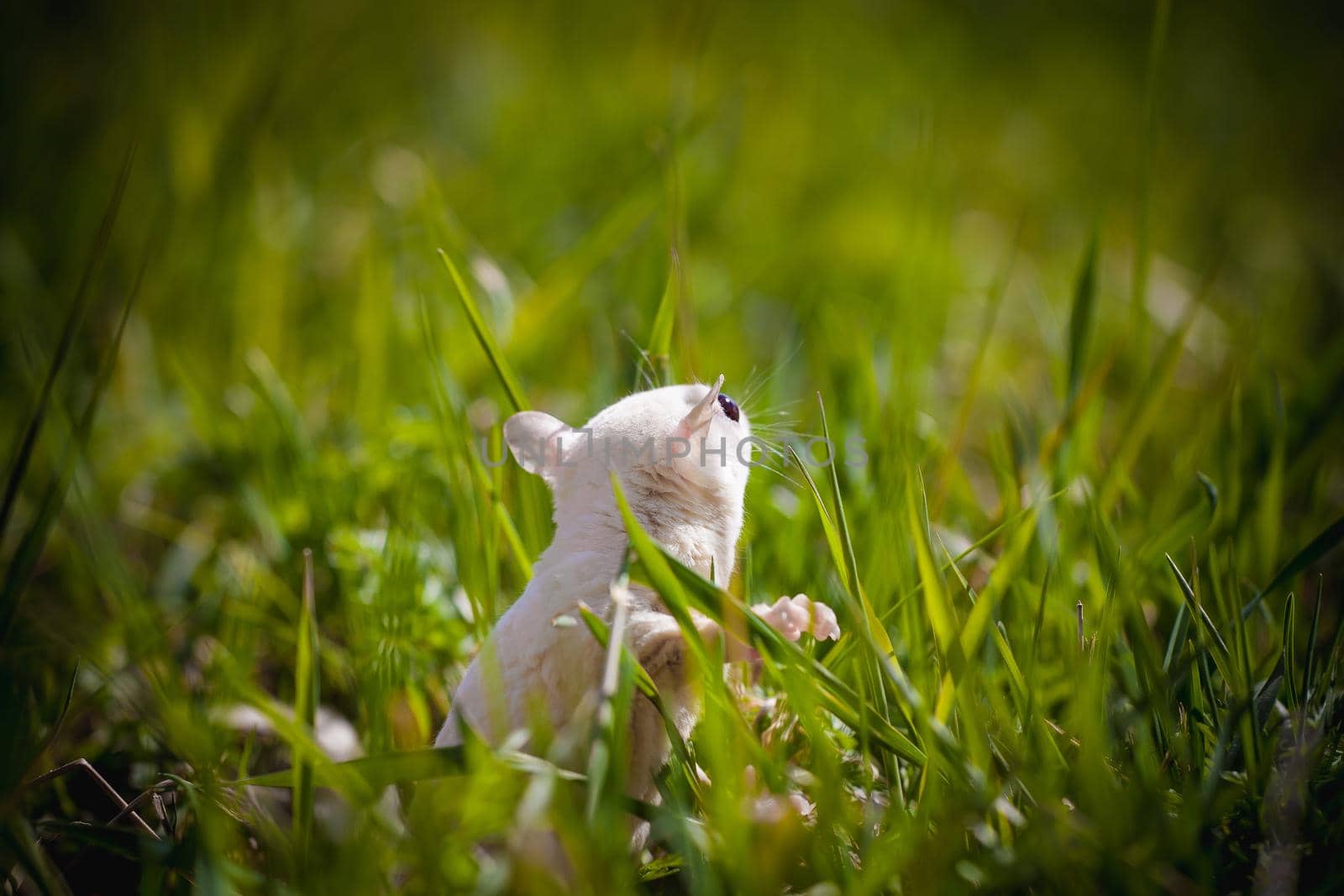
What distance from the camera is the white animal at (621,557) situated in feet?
4.15

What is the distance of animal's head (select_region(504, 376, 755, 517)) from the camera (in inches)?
56.3

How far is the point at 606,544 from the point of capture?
4.52 feet

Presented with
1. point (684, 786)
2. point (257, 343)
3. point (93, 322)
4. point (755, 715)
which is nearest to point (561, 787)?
point (684, 786)

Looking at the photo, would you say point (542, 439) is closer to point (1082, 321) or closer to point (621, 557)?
point (621, 557)

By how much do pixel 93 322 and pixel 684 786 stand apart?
2.82 metres

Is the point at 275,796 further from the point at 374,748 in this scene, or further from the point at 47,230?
the point at 47,230

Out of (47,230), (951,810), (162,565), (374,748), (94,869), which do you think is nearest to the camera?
(951,810)

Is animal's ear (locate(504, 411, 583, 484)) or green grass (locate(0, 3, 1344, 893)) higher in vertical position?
animal's ear (locate(504, 411, 583, 484))

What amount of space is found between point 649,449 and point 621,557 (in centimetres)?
18

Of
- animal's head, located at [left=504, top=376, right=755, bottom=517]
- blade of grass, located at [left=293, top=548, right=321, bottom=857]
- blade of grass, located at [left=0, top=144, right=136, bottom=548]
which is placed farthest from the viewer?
animal's head, located at [left=504, top=376, right=755, bottom=517]

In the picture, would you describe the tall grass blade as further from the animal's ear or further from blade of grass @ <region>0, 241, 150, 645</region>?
blade of grass @ <region>0, 241, 150, 645</region>

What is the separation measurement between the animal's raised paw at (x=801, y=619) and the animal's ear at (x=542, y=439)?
0.45 metres

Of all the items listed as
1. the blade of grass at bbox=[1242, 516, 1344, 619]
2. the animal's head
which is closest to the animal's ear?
the animal's head

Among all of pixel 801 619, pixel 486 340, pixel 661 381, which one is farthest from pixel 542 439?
pixel 801 619
